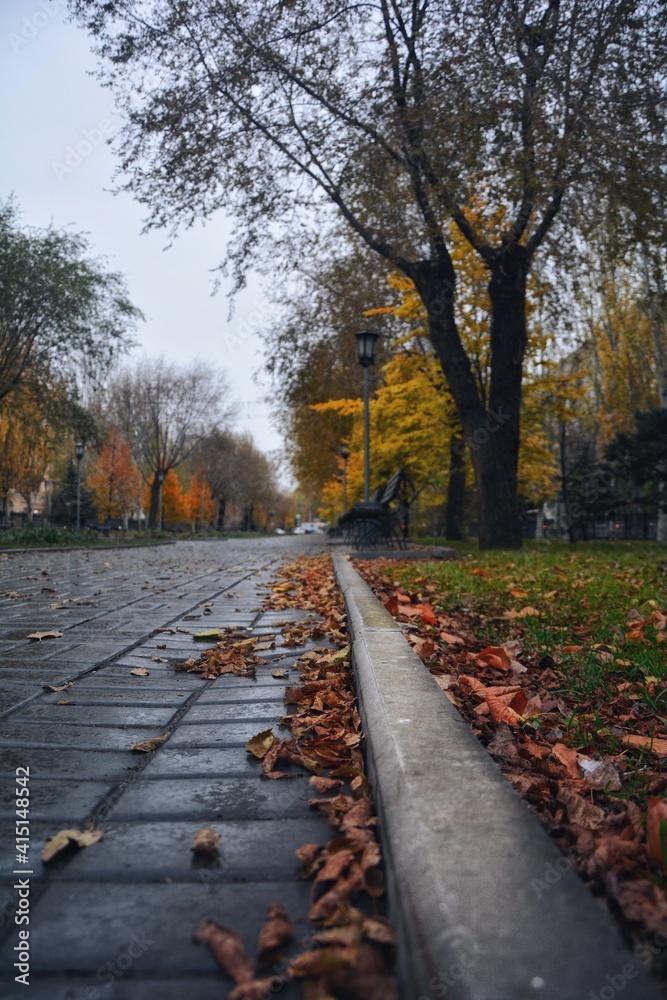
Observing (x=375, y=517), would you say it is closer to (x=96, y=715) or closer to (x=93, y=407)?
(x=96, y=715)

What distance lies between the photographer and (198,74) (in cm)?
→ 1178

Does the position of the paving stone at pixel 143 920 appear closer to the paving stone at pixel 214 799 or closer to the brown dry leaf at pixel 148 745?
the paving stone at pixel 214 799

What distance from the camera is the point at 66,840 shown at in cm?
165

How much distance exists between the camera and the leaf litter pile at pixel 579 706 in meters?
1.44

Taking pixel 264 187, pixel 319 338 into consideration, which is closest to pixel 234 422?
pixel 319 338

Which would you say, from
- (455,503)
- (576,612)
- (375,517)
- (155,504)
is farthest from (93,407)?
(576,612)

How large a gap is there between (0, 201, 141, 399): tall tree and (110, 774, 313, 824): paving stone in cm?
2343

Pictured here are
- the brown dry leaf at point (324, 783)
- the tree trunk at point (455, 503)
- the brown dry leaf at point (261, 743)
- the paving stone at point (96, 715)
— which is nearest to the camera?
the brown dry leaf at point (324, 783)

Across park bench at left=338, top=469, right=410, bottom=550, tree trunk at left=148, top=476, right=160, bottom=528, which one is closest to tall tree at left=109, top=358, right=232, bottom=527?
tree trunk at left=148, top=476, right=160, bottom=528

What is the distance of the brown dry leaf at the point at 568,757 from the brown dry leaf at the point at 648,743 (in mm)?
213

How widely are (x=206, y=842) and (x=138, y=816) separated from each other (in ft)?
0.96

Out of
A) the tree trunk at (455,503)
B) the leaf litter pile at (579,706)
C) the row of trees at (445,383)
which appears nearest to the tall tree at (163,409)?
the row of trees at (445,383)

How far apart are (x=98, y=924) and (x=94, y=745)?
3.70 feet

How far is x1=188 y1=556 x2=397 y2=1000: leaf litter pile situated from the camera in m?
1.14
